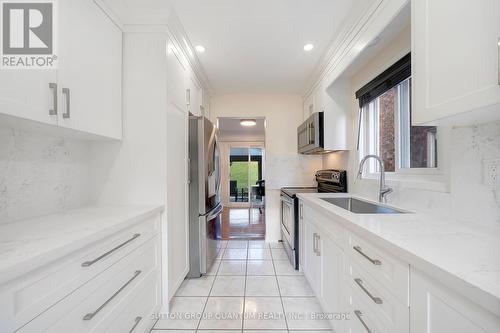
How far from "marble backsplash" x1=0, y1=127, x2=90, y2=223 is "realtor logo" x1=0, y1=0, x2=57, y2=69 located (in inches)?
16.5

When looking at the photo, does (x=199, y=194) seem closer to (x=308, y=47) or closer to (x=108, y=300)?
(x=108, y=300)

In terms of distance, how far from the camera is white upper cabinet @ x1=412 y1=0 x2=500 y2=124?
29.9 inches

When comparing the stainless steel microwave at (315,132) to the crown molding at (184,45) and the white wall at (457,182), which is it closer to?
the white wall at (457,182)

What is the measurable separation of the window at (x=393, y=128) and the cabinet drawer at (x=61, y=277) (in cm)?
191

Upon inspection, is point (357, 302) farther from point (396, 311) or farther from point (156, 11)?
point (156, 11)

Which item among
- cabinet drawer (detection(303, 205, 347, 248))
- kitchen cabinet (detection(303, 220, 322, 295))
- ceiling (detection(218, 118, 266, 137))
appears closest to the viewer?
cabinet drawer (detection(303, 205, 347, 248))

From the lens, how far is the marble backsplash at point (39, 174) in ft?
3.96

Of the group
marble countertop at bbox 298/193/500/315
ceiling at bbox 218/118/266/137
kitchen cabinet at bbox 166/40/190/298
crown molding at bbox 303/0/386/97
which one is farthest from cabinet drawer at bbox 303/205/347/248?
ceiling at bbox 218/118/266/137

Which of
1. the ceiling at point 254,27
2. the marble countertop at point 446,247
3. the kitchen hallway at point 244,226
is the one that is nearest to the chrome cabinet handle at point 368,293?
the marble countertop at point 446,247

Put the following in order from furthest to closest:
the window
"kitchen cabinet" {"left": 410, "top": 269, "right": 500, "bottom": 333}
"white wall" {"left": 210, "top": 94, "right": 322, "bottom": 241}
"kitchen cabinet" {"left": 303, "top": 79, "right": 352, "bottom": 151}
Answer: "white wall" {"left": 210, "top": 94, "right": 322, "bottom": 241}
"kitchen cabinet" {"left": 303, "top": 79, "right": 352, "bottom": 151}
the window
"kitchen cabinet" {"left": 410, "top": 269, "right": 500, "bottom": 333}

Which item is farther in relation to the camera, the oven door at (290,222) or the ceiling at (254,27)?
the oven door at (290,222)

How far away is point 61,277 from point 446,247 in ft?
4.46

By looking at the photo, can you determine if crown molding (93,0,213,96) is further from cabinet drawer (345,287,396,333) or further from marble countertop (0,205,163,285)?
cabinet drawer (345,287,396,333)

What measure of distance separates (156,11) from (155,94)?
1.99 ft
